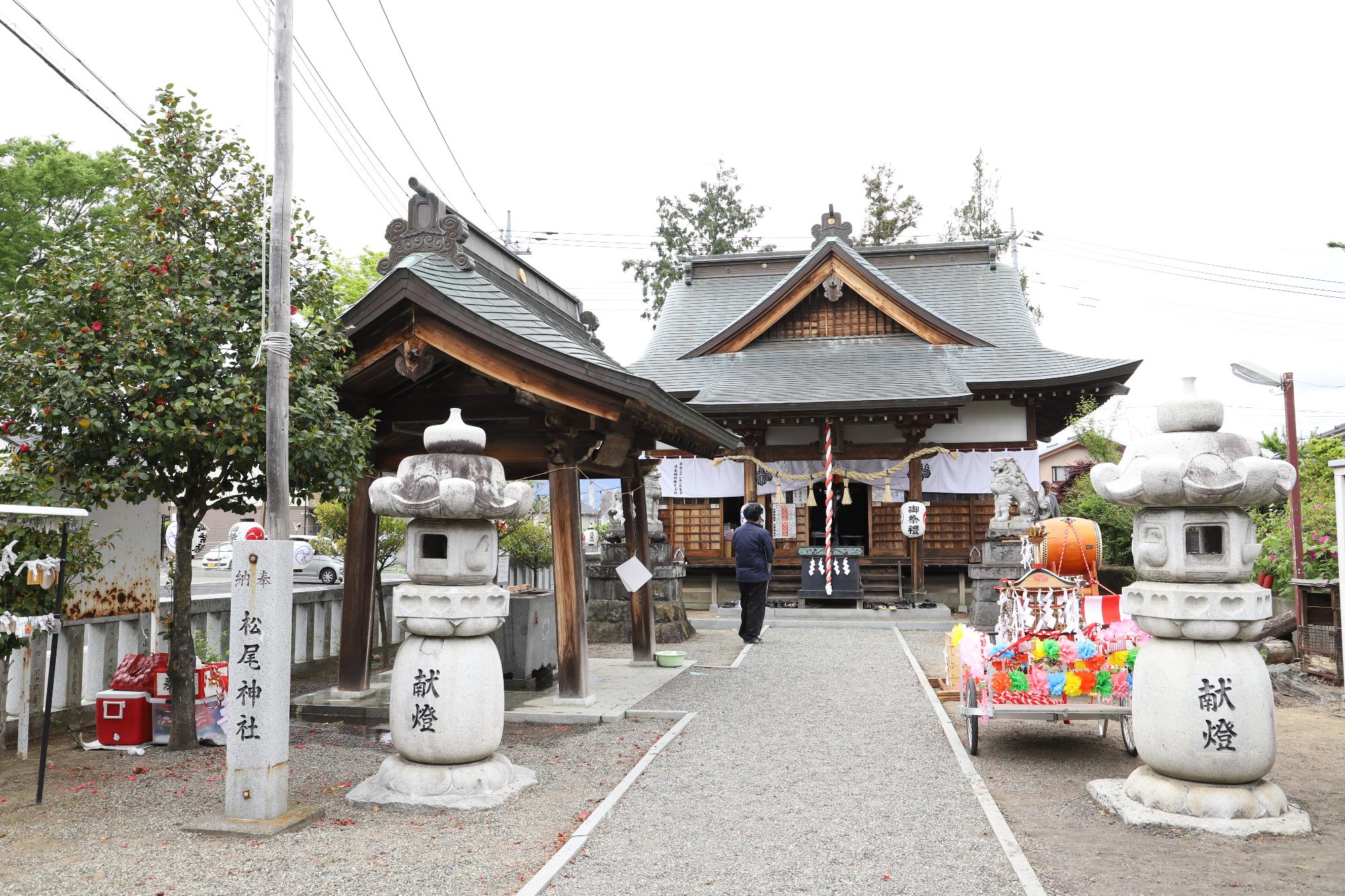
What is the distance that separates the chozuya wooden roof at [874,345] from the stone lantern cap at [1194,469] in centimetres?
1110

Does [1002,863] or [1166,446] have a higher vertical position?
[1166,446]

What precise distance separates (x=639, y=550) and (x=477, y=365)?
429 cm

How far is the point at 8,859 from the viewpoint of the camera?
4691 millimetres

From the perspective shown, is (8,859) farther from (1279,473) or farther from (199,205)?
(1279,473)

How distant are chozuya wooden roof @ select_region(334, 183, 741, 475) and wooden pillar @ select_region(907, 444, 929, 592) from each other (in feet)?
29.9

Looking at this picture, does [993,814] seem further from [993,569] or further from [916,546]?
[916,546]

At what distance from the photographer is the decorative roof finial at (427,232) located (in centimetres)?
851

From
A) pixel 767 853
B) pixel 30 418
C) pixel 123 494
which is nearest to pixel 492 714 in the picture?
pixel 767 853

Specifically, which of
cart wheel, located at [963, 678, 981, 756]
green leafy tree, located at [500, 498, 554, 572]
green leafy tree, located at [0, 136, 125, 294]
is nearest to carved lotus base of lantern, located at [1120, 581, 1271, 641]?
cart wheel, located at [963, 678, 981, 756]

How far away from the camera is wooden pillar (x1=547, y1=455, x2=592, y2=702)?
8.19 m

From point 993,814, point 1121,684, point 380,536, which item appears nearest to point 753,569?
point 380,536

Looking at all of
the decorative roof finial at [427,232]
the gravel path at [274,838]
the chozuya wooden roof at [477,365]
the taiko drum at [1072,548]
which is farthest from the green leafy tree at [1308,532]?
the decorative roof finial at [427,232]

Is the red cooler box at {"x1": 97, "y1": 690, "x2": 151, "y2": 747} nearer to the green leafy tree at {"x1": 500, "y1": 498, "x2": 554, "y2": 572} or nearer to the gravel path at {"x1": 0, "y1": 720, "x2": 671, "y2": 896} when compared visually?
the gravel path at {"x1": 0, "y1": 720, "x2": 671, "y2": 896}

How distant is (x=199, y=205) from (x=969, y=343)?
16002mm
